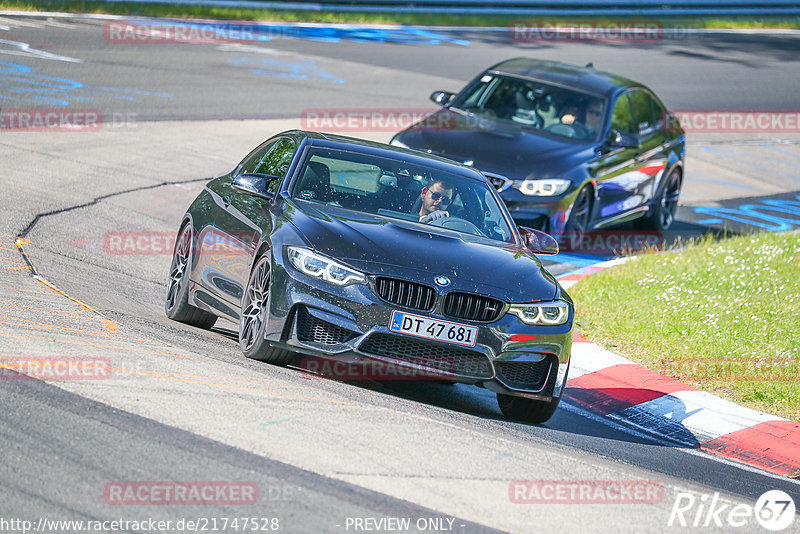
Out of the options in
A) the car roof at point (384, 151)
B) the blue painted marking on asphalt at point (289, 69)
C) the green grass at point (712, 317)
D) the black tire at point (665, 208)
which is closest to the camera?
the car roof at point (384, 151)

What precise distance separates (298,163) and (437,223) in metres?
1.06

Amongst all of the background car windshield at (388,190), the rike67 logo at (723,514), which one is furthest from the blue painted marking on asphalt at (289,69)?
the rike67 logo at (723,514)

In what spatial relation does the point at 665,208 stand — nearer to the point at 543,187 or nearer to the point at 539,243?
the point at 543,187

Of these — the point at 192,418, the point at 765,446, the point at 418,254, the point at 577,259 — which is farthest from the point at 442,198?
the point at 577,259

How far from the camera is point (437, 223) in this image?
8.36 meters

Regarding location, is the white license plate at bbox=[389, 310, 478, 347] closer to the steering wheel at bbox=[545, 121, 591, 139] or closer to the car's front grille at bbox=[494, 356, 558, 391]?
the car's front grille at bbox=[494, 356, 558, 391]

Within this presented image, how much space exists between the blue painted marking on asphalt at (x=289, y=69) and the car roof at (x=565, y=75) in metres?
7.62

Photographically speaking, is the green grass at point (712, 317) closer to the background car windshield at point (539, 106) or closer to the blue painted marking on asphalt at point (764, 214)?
the background car windshield at point (539, 106)

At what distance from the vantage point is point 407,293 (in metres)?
7.16

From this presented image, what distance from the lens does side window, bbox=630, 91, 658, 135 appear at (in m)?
15.6

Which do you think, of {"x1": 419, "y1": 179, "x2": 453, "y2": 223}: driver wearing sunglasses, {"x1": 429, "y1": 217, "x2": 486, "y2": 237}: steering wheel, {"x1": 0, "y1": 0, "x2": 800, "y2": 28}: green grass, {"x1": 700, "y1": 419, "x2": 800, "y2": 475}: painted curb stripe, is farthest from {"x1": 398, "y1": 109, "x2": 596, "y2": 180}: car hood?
{"x1": 0, "y1": 0, "x2": 800, "y2": 28}: green grass

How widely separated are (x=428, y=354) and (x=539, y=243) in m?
1.91

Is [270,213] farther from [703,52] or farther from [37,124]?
[703,52]

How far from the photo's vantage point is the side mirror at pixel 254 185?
27.1ft
